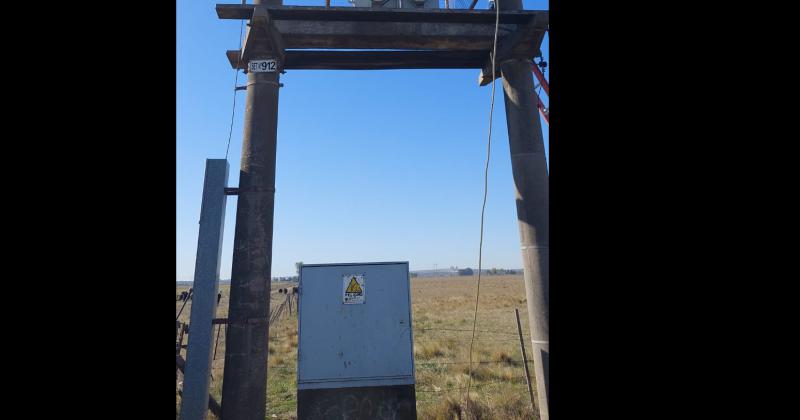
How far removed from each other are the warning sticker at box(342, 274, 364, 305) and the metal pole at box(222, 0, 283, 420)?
36.2 inches

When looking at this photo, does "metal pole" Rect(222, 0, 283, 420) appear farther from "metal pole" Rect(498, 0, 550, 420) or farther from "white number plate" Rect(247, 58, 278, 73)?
"metal pole" Rect(498, 0, 550, 420)

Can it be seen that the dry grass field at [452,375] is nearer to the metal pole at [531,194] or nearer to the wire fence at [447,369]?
the wire fence at [447,369]

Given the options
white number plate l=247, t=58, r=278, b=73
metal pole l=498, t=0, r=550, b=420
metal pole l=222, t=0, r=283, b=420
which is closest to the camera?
metal pole l=222, t=0, r=283, b=420

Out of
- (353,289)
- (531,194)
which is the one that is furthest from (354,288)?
(531,194)

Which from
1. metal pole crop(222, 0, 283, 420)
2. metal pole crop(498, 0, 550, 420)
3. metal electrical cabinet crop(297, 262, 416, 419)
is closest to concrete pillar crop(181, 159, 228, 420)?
metal pole crop(222, 0, 283, 420)

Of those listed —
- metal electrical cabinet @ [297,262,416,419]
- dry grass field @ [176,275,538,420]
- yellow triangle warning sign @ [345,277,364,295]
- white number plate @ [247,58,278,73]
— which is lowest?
dry grass field @ [176,275,538,420]

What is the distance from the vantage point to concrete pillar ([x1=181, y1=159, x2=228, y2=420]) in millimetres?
4594

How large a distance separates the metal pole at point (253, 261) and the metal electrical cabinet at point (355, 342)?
47cm

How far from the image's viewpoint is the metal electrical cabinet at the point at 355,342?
16.3 ft

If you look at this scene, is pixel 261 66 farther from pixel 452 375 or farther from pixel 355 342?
pixel 452 375

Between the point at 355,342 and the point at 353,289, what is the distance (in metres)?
0.62

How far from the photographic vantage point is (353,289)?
5.29m
